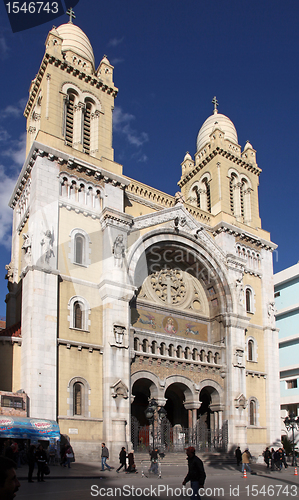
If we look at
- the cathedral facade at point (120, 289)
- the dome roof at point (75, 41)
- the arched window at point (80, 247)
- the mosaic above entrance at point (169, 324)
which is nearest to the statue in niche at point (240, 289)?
the cathedral facade at point (120, 289)

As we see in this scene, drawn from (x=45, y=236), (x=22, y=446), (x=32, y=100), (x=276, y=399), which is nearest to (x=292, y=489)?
(x=22, y=446)

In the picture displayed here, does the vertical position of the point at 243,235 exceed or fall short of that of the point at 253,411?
it exceeds it

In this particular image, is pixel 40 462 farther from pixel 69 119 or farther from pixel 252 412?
pixel 69 119

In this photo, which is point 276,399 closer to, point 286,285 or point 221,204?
point 221,204

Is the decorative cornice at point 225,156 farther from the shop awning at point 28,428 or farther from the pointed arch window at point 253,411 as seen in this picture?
the shop awning at point 28,428

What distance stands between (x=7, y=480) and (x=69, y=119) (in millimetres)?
28954

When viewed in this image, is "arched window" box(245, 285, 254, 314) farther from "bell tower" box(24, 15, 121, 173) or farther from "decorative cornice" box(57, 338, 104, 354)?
"decorative cornice" box(57, 338, 104, 354)

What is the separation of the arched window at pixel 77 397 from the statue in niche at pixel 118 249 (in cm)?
724

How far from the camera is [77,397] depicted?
25.4m

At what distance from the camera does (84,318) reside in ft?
87.6

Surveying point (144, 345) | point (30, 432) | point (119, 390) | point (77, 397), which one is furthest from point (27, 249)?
point (30, 432)

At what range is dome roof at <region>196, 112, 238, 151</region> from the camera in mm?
43844

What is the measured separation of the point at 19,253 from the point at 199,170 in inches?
724

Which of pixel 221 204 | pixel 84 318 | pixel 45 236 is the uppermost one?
pixel 221 204
